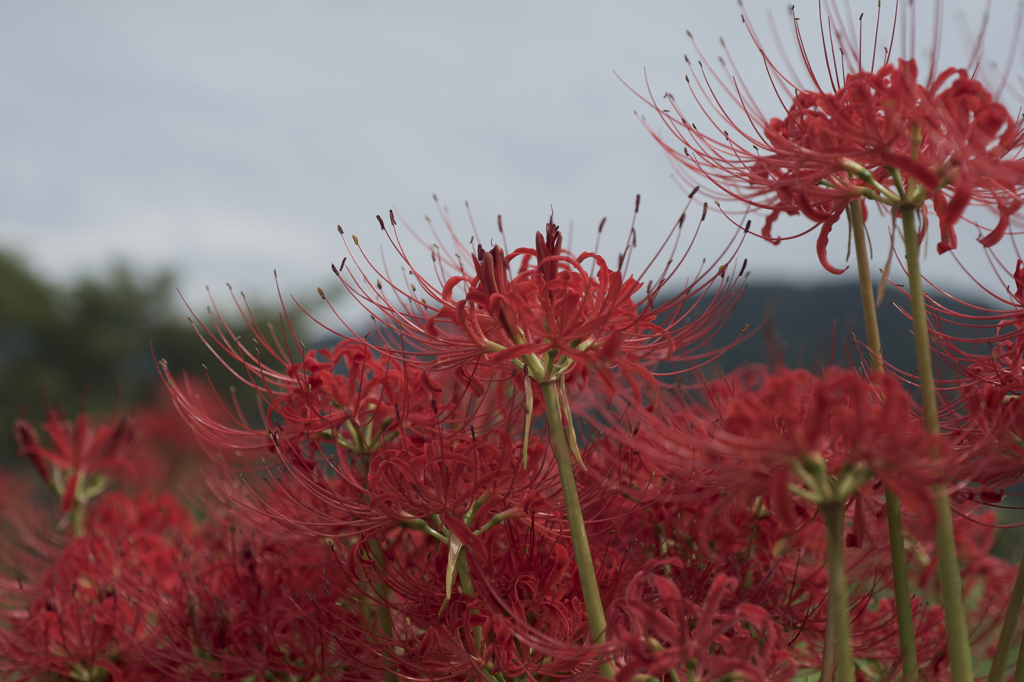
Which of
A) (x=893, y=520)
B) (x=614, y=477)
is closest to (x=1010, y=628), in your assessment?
(x=893, y=520)

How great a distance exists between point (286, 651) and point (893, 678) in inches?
63.0

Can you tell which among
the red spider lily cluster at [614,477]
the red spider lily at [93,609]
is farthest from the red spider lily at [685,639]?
the red spider lily at [93,609]

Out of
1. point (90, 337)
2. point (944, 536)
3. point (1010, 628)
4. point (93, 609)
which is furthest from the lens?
point (90, 337)

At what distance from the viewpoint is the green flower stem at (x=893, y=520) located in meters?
1.41

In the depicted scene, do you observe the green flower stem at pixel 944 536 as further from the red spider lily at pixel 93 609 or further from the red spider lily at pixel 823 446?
the red spider lily at pixel 93 609

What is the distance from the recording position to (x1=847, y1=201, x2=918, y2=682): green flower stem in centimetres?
141

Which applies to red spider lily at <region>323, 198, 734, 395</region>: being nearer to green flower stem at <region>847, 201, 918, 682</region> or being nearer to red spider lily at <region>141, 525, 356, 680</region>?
green flower stem at <region>847, 201, 918, 682</region>

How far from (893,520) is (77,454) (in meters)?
3.06

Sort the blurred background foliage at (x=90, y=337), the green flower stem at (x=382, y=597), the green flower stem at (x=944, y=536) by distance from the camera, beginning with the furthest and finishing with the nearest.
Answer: the blurred background foliage at (x=90, y=337), the green flower stem at (x=382, y=597), the green flower stem at (x=944, y=536)

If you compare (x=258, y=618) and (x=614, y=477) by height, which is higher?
(x=614, y=477)

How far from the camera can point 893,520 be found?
1.41 metres

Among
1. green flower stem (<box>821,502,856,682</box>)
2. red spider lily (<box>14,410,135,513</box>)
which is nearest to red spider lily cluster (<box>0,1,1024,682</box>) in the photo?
green flower stem (<box>821,502,856,682</box>)

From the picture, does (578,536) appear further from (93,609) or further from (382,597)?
(93,609)

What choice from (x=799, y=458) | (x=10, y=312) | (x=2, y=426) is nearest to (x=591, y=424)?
(x=799, y=458)
